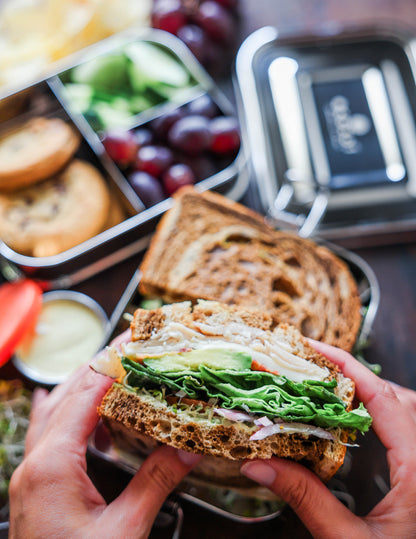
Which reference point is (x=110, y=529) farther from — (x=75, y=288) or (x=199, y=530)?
(x=75, y=288)

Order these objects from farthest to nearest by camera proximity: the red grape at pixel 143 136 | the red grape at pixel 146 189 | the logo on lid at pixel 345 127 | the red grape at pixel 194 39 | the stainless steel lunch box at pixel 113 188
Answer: the red grape at pixel 194 39 → the logo on lid at pixel 345 127 → the red grape at pixel 143 136 → the red grape at pixel 146 189 → the stainless steel lunch box at pixel 113 188

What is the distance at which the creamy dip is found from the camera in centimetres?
220

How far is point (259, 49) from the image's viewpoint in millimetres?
2797

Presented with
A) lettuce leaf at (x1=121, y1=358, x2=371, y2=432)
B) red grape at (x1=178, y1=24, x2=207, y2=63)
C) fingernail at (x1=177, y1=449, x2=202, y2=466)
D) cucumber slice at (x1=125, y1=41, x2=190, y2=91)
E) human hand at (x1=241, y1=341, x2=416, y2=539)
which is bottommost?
human hand at (x1=241, y1=341, x2=416, y2=539)

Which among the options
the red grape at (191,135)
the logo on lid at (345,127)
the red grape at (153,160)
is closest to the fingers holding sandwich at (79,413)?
the red grape at (153,160)

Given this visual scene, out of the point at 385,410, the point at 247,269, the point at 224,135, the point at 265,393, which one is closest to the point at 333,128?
the point at 224,135

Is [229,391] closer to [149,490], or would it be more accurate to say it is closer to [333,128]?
[149,490]

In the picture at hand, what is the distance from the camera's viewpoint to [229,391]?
149cm

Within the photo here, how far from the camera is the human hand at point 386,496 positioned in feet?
4.93

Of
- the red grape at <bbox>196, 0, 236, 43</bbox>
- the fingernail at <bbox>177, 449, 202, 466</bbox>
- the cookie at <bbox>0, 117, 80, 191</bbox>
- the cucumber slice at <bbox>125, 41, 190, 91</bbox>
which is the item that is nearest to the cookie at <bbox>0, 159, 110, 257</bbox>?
the cookie at <bbox>0, 117, 80, 191</bbox>

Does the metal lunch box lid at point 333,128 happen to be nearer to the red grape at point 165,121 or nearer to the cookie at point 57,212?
the red grape at point 165,121

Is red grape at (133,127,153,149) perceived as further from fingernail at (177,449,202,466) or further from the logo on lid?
fingernail at (177,449,202,466)

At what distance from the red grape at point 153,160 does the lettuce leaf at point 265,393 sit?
114 centimetres

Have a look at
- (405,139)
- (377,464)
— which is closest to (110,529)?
(377,464)
